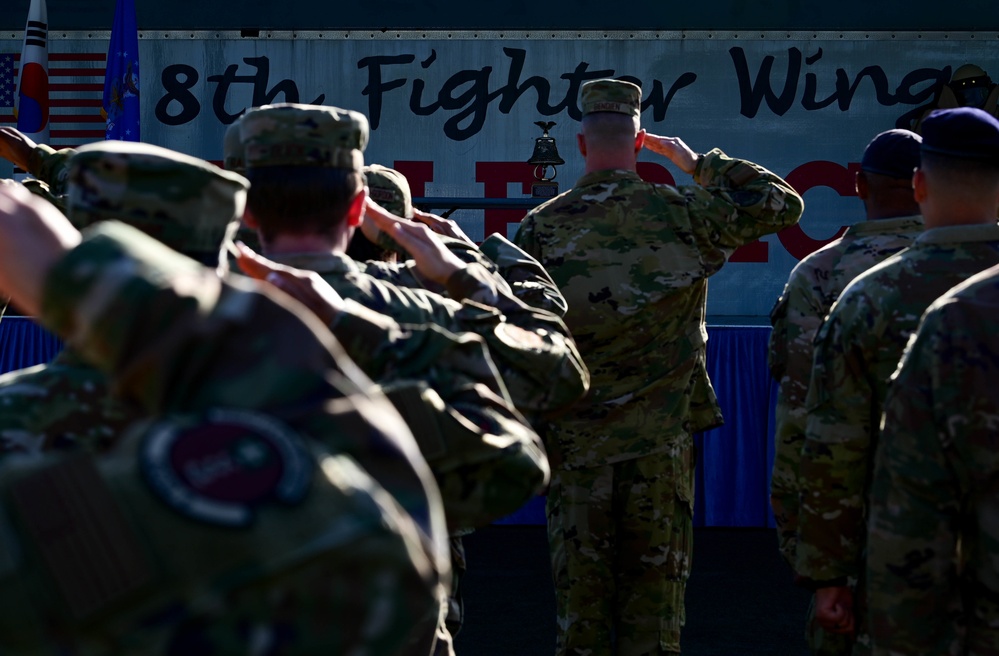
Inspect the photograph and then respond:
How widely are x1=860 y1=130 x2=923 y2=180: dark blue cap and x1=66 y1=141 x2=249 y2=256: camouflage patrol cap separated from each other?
2.49 metres

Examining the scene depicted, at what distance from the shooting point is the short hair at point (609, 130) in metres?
4.27

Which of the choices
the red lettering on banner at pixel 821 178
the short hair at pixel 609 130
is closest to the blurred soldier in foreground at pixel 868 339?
the short hair at pixel 609 130

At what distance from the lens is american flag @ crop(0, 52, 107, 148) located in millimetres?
8570

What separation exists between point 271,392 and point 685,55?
303 inches

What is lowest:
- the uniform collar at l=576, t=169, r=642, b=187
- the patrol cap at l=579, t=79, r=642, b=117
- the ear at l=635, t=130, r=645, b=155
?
the uniform collar at l=576, t=169, r=642, b=187

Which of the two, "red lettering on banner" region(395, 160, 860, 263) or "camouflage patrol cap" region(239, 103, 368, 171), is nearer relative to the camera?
"camouflage patrol cap" region(239, 103, 368, 171)

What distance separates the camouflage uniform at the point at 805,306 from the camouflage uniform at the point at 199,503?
276 centimetres

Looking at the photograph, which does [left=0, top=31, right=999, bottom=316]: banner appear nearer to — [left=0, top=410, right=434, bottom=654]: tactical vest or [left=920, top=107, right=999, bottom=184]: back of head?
[left=920, top=107, right=999, bottom=184]: back of head

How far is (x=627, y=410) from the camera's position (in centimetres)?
408

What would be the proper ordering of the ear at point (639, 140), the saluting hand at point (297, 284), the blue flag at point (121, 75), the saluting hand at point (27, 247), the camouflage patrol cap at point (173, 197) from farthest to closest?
the blue flag at point (121, 75), the ear at point (639, 140), the saluting hand at point (297, 284), the camouflage patrol cap at point (173, 197), the saluting hand at point (27, 247)

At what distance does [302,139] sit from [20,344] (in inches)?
220

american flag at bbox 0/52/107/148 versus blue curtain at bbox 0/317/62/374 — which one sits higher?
american flag at bbox 0/52/107/148

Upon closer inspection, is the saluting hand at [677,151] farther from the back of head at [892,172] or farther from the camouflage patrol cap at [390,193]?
the camouflage patrol cap at [390,193]

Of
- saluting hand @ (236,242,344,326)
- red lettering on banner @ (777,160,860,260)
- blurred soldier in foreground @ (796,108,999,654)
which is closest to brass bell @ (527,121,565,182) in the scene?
red lettering on banner @ (777,160,860,260)
